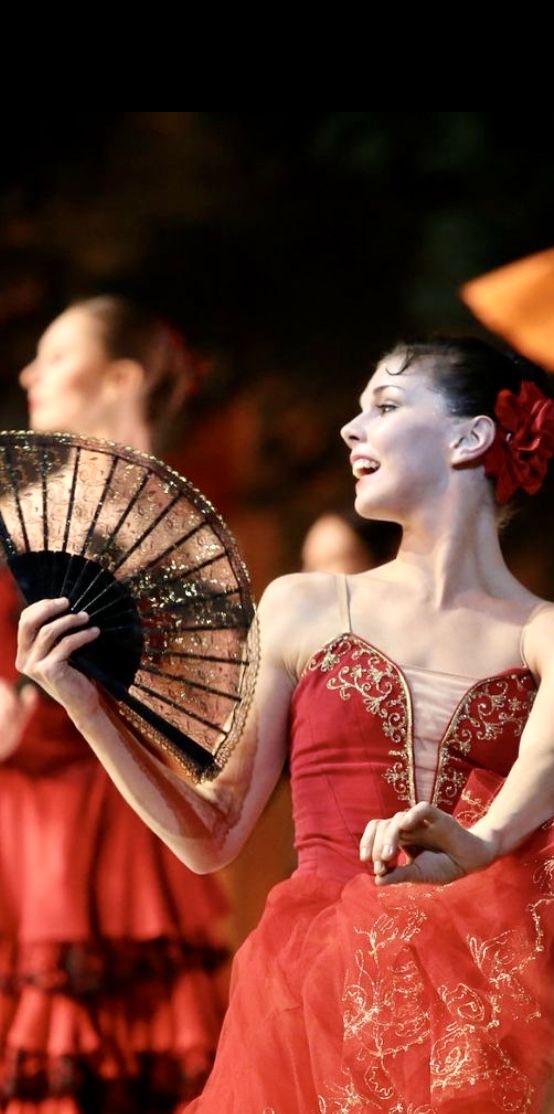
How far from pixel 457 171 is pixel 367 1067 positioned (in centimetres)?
147

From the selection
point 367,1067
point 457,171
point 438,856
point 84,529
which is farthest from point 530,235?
point 367,1067

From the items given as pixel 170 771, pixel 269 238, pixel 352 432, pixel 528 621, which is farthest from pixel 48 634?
pixel 269 238

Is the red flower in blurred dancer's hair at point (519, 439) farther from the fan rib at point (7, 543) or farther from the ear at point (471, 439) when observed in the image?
the fan rib at point (7, 543)

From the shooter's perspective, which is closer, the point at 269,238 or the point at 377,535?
the point at 377,535

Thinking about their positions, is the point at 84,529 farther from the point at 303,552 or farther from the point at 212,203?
the point at 212,203

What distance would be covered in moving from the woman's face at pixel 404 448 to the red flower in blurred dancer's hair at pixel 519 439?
8cm

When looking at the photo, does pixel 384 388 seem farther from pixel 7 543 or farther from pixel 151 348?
pixel 7 543

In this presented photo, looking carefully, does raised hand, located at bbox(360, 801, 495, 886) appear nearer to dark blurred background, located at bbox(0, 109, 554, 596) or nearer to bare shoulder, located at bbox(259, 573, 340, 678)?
bare shoulder, located at bbox(259, 573, 340, 678)

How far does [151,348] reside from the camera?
2650mm

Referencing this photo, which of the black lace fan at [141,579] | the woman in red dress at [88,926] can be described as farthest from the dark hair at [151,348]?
the black lace fan at [141,579]

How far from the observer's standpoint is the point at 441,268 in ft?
8.76

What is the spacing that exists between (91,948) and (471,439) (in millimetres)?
980

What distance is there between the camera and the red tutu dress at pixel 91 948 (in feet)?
7.80

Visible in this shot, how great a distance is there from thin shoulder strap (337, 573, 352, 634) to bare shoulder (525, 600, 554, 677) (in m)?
0.27
